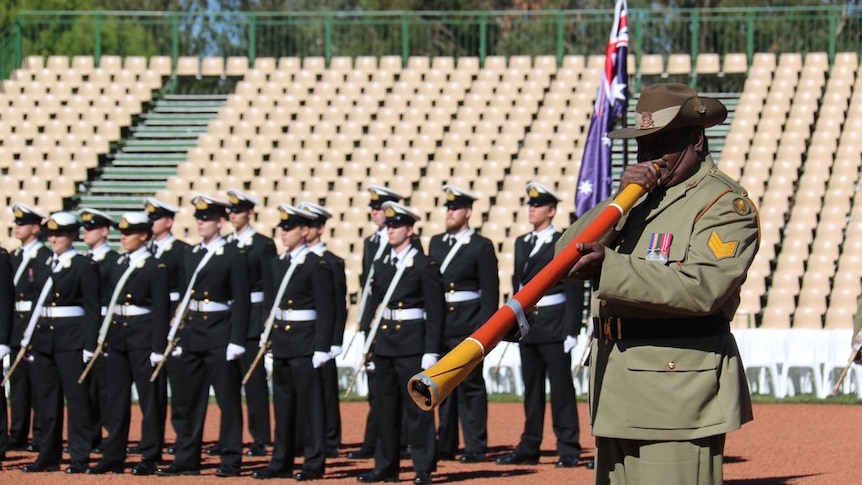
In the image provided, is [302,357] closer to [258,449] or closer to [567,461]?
[258,449]

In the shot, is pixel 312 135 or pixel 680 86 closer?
pixel 680 86

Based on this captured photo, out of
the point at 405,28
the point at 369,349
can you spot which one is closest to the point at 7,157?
the point at 405,28

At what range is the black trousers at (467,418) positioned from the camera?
1051cm

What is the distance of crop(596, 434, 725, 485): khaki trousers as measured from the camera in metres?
4.43

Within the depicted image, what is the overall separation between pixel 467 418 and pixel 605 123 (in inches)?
101

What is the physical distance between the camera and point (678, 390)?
4.44m

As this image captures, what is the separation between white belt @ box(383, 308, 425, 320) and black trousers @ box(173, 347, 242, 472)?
1266mm

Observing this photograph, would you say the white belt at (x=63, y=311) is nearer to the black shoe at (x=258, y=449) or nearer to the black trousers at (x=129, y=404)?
the black trousers at (x=129, y=404)

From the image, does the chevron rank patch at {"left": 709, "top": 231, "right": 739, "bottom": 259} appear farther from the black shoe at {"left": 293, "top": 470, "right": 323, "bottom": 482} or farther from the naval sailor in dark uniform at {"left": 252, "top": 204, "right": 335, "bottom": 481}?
the black shoe at {"left": 293, "top": 470, "right": 323, "bottom": 482}

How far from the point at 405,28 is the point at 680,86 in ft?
60.4

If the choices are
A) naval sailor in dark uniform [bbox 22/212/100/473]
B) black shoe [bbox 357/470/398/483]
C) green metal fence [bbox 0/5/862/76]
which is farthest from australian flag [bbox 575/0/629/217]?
green metal fence [bbox 0/5/862/76]

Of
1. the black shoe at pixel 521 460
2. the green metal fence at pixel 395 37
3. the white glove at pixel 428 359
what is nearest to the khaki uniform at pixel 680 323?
the white glove at pixel 428 359

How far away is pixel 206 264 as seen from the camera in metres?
9.86

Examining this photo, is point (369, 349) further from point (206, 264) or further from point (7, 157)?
point (7, 157)
